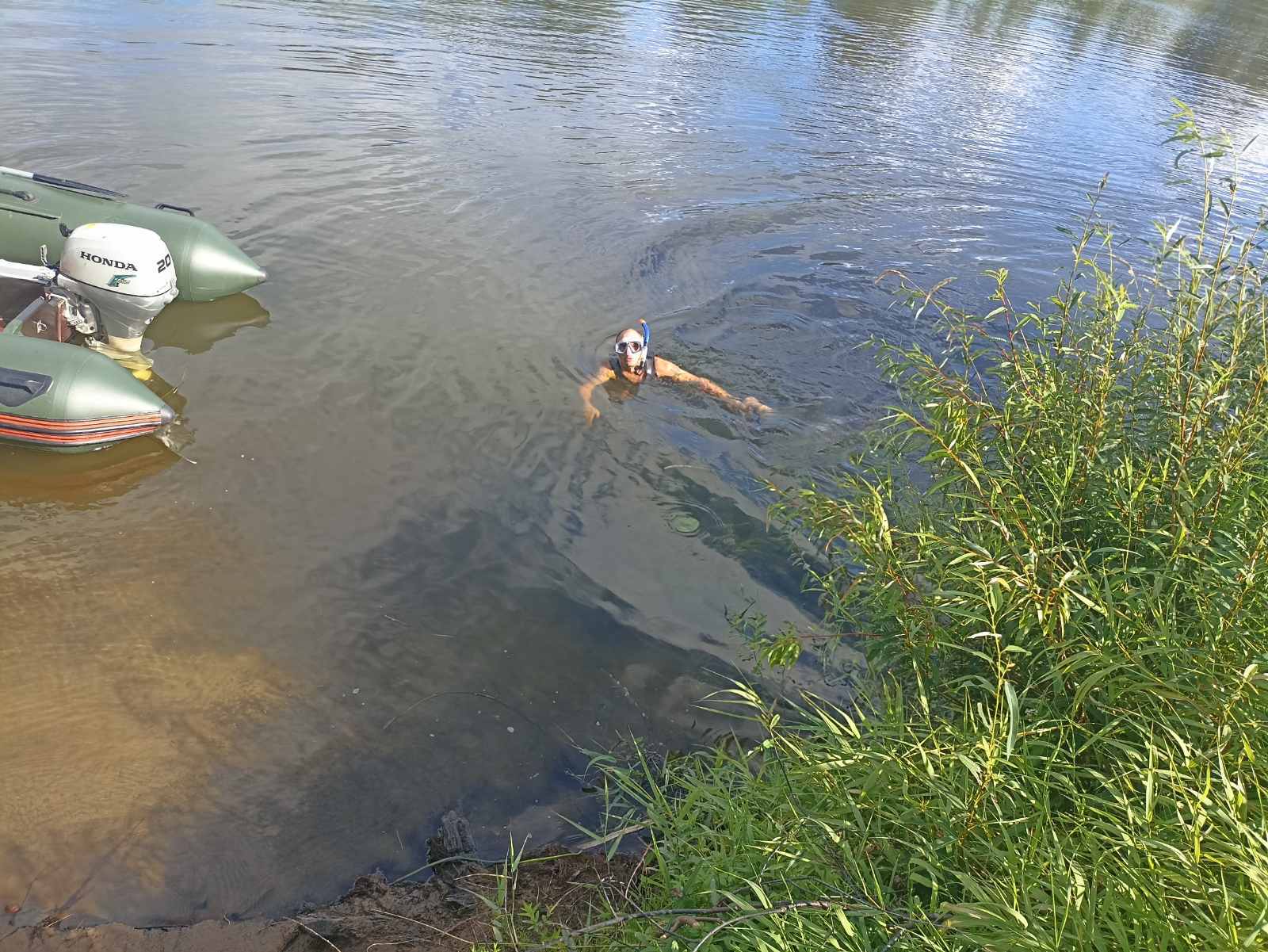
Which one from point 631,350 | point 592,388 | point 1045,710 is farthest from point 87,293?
point 1045,710

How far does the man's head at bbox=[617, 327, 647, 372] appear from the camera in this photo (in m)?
7.88

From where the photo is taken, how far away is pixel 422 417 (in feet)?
24.7

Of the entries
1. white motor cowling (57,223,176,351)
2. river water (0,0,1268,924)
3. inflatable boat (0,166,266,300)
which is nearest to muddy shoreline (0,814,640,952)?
river water (0,0,1268,924)

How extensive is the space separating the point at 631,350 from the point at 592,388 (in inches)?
20.6

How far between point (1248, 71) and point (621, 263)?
2242 centimetres

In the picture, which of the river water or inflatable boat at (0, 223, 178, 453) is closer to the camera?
the river water

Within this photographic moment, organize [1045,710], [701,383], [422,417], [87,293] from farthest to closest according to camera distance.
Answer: [701,383], [422,417], [87,293], [1045,710]

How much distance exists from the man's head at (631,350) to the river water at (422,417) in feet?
1.14

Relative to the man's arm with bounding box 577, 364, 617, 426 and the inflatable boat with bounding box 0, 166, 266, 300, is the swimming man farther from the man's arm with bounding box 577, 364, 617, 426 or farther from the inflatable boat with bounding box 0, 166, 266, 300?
the inflatable boat with bounding box 0, 166, 266, 300

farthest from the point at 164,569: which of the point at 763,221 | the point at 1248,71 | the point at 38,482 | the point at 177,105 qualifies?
the point at 1248,71

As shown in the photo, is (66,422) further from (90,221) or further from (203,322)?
(90,221)

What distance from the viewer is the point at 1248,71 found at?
23.2 meters

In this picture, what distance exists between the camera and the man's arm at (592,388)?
773 cm

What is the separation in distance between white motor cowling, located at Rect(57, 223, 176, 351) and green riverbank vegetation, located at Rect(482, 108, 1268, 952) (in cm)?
625
